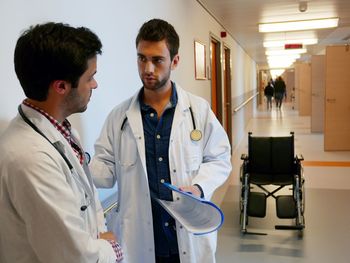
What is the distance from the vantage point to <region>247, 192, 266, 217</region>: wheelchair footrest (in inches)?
135

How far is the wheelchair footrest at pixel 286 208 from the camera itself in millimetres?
3351

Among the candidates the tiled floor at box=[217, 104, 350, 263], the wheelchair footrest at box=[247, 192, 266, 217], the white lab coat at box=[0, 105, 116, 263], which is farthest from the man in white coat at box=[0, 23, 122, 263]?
the wheelchair footrest at box=[247, 192, 266, 217]

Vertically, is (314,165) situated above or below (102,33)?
below

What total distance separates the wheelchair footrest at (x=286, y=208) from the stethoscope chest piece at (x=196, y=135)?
2093 millimetres

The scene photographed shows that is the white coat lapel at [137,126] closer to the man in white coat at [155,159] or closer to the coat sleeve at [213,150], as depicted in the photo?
the man in white coat at [155,159]

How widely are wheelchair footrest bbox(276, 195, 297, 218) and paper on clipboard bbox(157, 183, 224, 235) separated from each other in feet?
7.03

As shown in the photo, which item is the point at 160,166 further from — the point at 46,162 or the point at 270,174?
the point at 270,174

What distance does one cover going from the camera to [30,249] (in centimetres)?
89

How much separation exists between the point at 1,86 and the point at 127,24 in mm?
1234

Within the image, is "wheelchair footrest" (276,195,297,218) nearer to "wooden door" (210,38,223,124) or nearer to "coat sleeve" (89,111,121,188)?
"coat sleeve" (89,111,121,188)

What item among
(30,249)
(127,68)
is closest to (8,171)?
(30,249)

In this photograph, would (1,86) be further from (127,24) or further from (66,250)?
(127,24)

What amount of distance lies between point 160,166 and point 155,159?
0.04 m

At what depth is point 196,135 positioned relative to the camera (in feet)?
5.22
